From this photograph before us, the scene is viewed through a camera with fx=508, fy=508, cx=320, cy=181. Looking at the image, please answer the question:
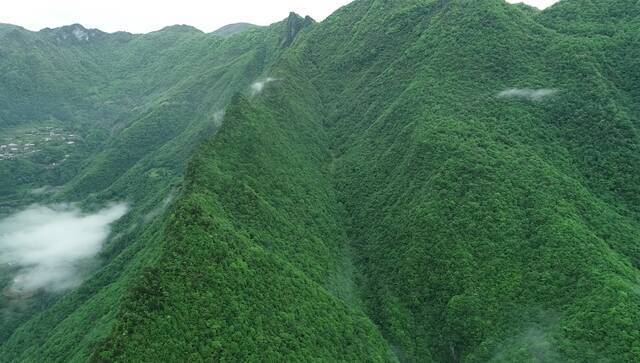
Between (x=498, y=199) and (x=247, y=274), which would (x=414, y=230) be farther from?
(x=247, y=274)

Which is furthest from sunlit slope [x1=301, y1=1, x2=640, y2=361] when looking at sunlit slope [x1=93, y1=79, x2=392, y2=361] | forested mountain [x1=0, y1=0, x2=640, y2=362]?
sunlit slope [x1=93, y1=79, x2=392, y2=361]

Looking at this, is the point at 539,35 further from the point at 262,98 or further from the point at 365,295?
the point at 365,295

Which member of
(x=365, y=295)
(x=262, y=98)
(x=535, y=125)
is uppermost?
(x=535, y=125)

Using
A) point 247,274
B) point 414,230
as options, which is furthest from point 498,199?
point 247,274

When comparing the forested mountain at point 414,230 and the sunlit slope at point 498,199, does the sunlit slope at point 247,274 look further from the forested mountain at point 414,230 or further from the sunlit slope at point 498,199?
the sunlit slope at point 498,199

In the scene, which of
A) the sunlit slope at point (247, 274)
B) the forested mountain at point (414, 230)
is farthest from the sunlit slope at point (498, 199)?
the sunlit slope at point (247, 274)

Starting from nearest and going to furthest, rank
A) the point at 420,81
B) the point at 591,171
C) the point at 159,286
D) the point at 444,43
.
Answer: the point at 159,286 → the point at 591,171 → the point at 420,81 → the point at 444,43

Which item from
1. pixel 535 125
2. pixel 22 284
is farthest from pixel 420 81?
pixel 22 284

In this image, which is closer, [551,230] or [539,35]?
[551,230]
